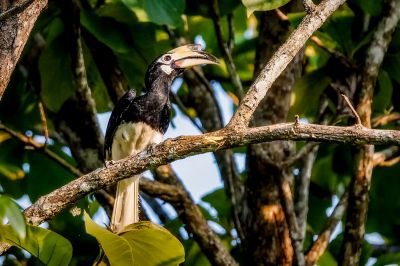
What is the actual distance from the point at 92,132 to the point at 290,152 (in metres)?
1.12

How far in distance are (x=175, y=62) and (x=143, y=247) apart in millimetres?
1950

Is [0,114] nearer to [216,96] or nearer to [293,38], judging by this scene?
[216,96]

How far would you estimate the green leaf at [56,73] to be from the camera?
5.14 meters

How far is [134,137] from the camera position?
5281 mm

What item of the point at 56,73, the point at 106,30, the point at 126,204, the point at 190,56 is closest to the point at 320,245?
the point at 126,204

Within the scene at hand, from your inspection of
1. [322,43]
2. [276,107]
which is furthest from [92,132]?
[322,43]

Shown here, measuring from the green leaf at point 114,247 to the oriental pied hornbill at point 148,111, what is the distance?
165cm

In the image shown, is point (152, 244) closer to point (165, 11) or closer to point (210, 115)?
point (165, 11)

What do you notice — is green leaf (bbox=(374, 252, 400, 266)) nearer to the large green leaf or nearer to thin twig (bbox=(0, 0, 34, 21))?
the large green leaf

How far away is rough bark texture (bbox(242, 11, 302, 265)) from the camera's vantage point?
480 cm

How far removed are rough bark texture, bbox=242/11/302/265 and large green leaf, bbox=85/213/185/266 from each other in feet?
4.55

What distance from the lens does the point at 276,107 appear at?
16.9ft

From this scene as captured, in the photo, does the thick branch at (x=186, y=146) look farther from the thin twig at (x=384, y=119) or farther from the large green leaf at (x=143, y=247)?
the thin twig at (x=384, y=119)

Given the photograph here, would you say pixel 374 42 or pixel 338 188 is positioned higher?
pixel 374 42
